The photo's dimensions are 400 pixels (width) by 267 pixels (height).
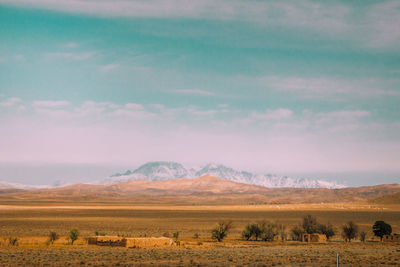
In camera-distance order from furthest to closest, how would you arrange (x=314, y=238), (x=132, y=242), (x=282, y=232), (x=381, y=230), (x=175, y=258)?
(x=282, y=232) → (x=381, y=230) → (x=314, y=238) → (x=132, y=242) → (x=175, y=258)

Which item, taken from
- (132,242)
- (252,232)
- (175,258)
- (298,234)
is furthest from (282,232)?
(175,258)

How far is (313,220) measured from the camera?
54.7 m

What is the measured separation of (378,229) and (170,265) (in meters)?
30.6

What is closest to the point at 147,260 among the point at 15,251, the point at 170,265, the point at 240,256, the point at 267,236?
the point at 170,265

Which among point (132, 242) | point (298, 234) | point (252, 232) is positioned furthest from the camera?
point (298, 234)

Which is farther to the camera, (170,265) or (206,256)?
(206,256)

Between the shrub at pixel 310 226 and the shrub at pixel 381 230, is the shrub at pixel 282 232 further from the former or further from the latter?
the shrub at pixel 381 230

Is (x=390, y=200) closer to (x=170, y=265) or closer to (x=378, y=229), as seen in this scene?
(x=378, y=229)

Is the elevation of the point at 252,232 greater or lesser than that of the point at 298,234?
greater

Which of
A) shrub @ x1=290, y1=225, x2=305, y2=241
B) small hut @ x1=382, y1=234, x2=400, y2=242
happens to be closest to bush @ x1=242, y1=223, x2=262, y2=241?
shrub @ x1=290, y1=225, x2=305, y2=241

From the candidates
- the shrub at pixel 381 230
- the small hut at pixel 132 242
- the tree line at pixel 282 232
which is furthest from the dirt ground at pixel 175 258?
the shrub at pixel 381 230

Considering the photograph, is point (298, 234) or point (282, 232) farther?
point (298, 234)

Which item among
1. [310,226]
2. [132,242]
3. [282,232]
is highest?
[310,226]

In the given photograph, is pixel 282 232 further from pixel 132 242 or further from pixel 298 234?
pixel 132 242
